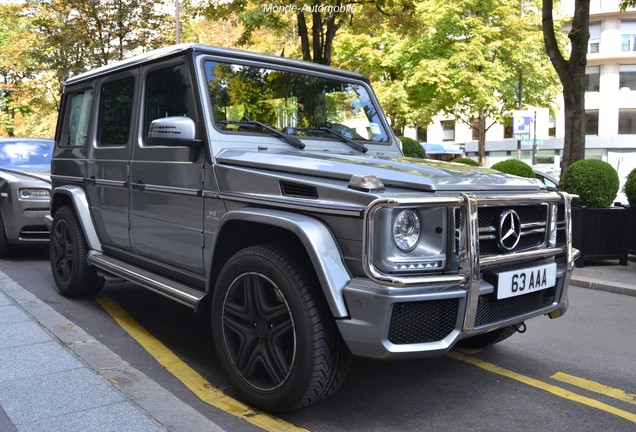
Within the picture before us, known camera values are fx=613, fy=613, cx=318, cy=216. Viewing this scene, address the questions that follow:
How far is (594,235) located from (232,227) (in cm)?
654

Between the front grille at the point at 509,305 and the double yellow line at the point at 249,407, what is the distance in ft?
2.19

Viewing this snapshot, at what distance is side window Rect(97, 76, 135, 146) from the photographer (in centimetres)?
487

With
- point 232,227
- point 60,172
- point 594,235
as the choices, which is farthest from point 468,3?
point 232,227

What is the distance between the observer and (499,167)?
11.0m

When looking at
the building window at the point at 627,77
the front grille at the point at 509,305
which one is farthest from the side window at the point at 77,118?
the building window at the point at 627,77

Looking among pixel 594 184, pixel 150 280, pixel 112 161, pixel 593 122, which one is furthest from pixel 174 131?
pixel 593 122

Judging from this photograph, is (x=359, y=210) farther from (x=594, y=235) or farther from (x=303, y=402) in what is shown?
(x=594, y=235)

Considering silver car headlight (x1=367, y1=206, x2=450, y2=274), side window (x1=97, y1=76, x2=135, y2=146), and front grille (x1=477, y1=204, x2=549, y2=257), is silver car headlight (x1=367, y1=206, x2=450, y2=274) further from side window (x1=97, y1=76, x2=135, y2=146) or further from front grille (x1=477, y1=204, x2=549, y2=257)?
side window (x1=97, y1=76, x2=135, y2=146)

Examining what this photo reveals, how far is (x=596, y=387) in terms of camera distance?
12.9 ft

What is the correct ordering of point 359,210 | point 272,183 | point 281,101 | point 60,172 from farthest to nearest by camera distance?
point 60,172, point 281,101, point 272,183, point 359,210

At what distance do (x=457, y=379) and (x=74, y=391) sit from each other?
2315mm

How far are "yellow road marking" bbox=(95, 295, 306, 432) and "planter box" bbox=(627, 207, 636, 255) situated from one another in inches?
265

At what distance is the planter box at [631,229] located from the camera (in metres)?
8.44

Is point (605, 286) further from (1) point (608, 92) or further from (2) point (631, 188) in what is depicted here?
(1) point (608, 92)
